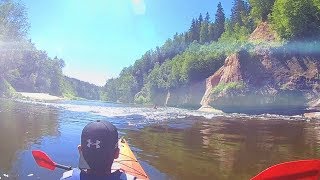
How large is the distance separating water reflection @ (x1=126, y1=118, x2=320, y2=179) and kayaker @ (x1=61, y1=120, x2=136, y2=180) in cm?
548

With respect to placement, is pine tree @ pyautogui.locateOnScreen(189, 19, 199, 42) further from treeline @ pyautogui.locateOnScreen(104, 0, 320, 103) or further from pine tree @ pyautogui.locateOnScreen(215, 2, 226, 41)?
pine tree @ pyautogui.locateOnScreen(215, 2, 226, 41)

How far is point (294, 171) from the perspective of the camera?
3.71m

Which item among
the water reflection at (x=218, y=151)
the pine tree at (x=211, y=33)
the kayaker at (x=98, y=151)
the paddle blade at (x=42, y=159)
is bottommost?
the water reflection at (x=218, y=151)

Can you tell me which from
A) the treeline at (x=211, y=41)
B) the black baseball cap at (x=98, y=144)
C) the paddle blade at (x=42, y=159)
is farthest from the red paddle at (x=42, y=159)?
the treeline at (x=211, y=41)

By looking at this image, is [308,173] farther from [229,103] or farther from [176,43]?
[176,43]

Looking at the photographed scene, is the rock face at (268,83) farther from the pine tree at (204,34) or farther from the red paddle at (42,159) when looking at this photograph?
the pine tree at (204,34)

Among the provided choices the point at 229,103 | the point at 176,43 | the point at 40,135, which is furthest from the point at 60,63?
the point at 40,135

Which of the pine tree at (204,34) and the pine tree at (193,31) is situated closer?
the pine tree at (204,34)

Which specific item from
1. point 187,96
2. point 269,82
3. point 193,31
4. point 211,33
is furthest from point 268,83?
point 193,31

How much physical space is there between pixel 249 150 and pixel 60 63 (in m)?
143

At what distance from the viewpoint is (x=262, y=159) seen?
1092cm

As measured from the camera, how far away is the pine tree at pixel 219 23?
10325 centimetres

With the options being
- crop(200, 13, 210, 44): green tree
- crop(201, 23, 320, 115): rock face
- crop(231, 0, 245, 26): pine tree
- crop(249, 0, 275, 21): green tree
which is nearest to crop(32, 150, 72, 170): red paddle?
crop(201, 23, 320, 115): rock face

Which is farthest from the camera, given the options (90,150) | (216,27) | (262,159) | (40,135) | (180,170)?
(216,27)
